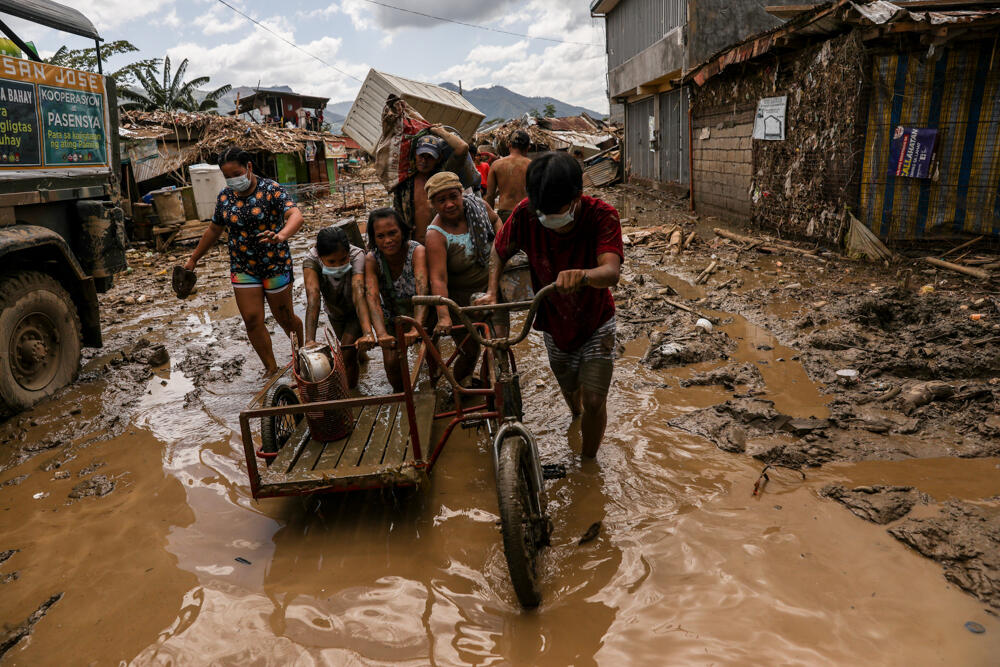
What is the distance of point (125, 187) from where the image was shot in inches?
550

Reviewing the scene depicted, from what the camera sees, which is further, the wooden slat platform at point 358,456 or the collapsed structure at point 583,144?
the collapsed structure at point 583,144

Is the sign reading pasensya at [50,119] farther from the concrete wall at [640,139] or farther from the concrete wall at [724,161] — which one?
A: the concrete wall at [640,139]

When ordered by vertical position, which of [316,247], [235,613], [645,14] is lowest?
[235,613]

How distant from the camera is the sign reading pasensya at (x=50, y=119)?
4.39 m

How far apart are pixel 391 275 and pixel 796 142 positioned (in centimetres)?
754

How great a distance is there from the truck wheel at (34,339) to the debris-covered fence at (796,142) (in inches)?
350

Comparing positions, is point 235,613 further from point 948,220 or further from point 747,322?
point 948,220

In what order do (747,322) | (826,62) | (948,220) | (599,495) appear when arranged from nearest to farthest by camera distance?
(599,495), (747,322), (948,220), (826,62)

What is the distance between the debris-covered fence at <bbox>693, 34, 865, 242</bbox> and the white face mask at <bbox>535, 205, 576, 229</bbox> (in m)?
6.71

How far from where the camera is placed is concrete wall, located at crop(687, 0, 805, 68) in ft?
50.5

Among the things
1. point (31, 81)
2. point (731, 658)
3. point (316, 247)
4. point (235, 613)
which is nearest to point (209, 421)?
point (316, 247)

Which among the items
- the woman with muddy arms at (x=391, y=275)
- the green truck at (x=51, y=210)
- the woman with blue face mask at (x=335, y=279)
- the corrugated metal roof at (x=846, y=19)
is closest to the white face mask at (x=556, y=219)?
the woman with muddy arms at (x=391, y=275)

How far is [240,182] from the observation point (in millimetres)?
4836

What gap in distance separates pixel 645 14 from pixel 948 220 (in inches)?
600
